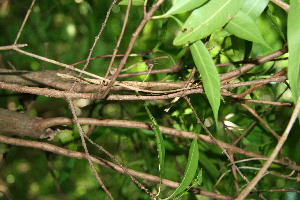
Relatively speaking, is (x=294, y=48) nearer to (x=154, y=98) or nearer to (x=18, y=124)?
(x=154, y=98)

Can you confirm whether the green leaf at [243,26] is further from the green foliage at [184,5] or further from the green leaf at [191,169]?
the green leaf at [191,169]

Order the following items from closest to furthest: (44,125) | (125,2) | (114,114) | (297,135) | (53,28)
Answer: (125,2), (44,125), (297,135), (114,114), (53,28)

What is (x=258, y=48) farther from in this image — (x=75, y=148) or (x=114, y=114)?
(x=75, y=148)

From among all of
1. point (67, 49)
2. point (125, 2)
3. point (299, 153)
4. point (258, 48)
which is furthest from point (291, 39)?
point (67, 49)

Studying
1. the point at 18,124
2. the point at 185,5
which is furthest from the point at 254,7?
the point at 18,124

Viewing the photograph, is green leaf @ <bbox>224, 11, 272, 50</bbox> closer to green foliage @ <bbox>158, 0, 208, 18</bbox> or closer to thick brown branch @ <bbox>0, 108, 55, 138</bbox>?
green foliage @ <bbox>158, 0, 208, 18</bbox>

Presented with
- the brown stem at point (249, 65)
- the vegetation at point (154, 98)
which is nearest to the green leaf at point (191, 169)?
the vegetation at point (154, 98)

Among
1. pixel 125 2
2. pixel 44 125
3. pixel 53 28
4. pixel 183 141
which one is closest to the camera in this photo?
pixel 125 2
